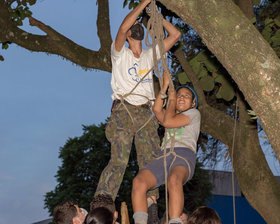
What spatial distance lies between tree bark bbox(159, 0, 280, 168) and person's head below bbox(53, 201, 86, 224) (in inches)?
102

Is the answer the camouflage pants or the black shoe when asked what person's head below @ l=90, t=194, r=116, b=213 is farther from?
the black shoe

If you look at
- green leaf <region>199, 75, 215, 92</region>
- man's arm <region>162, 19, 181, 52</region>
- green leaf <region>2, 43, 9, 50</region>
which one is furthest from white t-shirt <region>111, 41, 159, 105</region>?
green leaf <region>2, 43, 9, 50</region>

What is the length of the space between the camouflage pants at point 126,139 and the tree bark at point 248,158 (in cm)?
259

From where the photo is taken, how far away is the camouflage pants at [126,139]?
524 centimetres

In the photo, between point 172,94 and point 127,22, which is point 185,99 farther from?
point 127,22

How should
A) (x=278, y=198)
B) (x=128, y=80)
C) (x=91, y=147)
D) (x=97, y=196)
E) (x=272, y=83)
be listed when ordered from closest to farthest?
1. (x=272, y=83)
2. (x=97, y=196)
3. (x=128, y=80)
4. (x=278, y=198)
5. (x=91, y=147)

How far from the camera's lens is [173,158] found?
5082 millimetres

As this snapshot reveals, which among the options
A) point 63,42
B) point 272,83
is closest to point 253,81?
point 272,83

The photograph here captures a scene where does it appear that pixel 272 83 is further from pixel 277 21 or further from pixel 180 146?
pixel 277 21

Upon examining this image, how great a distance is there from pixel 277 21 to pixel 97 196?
456 centimetres

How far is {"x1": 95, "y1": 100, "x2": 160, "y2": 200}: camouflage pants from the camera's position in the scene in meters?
5.24

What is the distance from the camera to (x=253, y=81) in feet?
10.9

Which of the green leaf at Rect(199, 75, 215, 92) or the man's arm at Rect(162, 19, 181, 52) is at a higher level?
the green leaf at Rect(199, 75, 215, 92)

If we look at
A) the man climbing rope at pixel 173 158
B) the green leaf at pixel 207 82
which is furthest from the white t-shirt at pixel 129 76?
the green leaf at pixel 207 82
